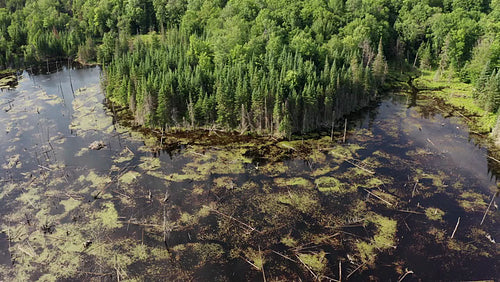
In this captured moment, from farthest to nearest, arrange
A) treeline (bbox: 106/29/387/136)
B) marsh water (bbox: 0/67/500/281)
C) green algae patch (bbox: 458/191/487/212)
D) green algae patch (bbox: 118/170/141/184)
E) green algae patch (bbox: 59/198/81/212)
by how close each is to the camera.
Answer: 1. treeline (bbox: 106/29/387/136)
2. green algae patch (bbox: 118/170/141/184)
3. green algae patch (bbox: 458/191/487/212)
4. green algae patch (bbox: 59/198/81/212)
5. marsh water (bbox: 0/67/500/281)

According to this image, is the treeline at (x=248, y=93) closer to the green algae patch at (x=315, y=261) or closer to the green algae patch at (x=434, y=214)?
the green algae patch at (x=434, y=214)

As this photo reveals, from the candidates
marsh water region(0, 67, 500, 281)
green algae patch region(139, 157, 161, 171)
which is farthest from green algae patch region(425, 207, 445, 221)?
green algae patch region(139, 157, 161, 171)

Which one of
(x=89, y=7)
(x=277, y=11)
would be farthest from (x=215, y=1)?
(x=89, y=7)

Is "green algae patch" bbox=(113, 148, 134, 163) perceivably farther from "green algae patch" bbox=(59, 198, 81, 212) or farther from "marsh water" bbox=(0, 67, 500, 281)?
"green algae patch" bbox=(59, 198, 81, 212)

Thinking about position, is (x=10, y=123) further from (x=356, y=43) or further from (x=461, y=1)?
(x=461, y=1)

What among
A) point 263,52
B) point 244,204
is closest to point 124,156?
point 244,204

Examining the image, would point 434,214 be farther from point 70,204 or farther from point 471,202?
point 70,204
